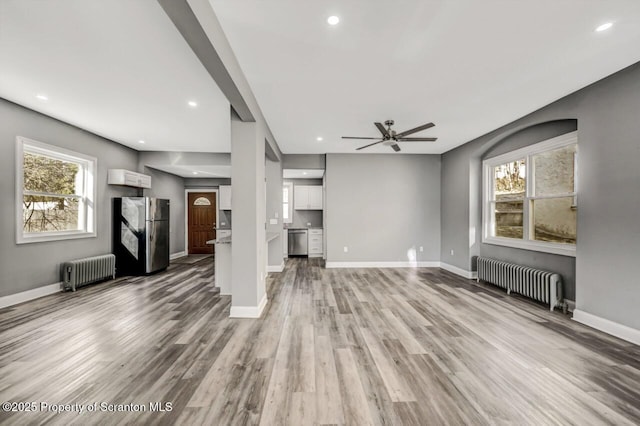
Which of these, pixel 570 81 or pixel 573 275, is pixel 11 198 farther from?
pixel 573 275

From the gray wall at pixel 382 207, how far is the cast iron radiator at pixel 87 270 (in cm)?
454

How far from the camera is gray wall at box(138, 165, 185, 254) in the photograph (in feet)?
23.4

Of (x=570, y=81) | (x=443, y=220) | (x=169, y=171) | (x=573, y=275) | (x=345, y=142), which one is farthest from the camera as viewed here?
(x=169, y=171)

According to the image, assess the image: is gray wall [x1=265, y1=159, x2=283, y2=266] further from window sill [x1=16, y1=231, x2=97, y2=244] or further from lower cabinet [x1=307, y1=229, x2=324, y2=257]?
window sill [x1=16, y1=231, x2=97, y2=244]

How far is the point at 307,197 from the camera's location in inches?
346

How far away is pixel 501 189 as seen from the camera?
5145 mm

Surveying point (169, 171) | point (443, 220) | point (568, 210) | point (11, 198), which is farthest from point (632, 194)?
point (169, 171)

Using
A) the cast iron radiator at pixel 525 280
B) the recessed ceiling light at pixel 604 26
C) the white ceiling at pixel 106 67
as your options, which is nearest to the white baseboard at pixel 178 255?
the white ceiling at pixel 106 67

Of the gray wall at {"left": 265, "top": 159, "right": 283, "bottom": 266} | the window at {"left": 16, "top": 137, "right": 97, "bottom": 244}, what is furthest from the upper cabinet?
the window at {"left": 16, "top": 137, "right": 97, "bottom": 244}

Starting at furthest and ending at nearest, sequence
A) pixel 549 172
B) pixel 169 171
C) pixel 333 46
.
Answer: pixel 169 171, pixel 549 172, pixel 333 46

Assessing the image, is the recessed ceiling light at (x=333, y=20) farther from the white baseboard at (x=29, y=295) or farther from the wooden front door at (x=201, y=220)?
the wooden front door at (x=201, y=220)

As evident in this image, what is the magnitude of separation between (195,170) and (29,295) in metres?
4.28

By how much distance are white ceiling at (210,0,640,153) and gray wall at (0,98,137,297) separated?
3.58m

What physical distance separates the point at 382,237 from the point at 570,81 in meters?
4.30
